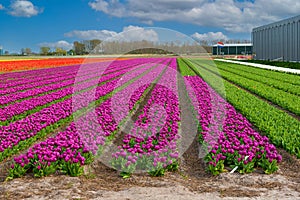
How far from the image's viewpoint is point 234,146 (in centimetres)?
631

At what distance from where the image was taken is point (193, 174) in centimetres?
586

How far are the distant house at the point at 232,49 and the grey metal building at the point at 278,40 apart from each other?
49271 millimetres

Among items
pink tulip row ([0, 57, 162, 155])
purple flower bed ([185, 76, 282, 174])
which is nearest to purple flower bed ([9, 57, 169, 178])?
pink tulip row ([0, 57, 162, 155])

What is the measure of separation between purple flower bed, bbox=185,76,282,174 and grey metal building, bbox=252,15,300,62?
3250cm

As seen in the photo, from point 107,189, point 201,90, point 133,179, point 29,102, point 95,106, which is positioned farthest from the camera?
point 201,90

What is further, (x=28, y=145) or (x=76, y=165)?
(x=28, y=145)

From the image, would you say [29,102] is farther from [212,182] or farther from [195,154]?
[212,182]

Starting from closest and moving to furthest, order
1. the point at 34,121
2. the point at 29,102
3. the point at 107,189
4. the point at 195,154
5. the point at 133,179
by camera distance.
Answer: the point at 107,189 < the point at 133,179 < the point at 195,154 < the point at 34,121 < the point at 29,102

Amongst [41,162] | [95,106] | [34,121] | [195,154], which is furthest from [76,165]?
[95,106]

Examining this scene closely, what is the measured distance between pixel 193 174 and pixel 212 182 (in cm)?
50

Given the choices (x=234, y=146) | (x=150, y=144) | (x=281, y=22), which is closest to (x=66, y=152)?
(x=150, y=144)

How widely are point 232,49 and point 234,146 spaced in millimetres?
104308

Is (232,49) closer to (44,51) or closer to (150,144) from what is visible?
(44,51)

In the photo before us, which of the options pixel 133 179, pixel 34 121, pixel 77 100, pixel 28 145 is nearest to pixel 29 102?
pixel 77 100
